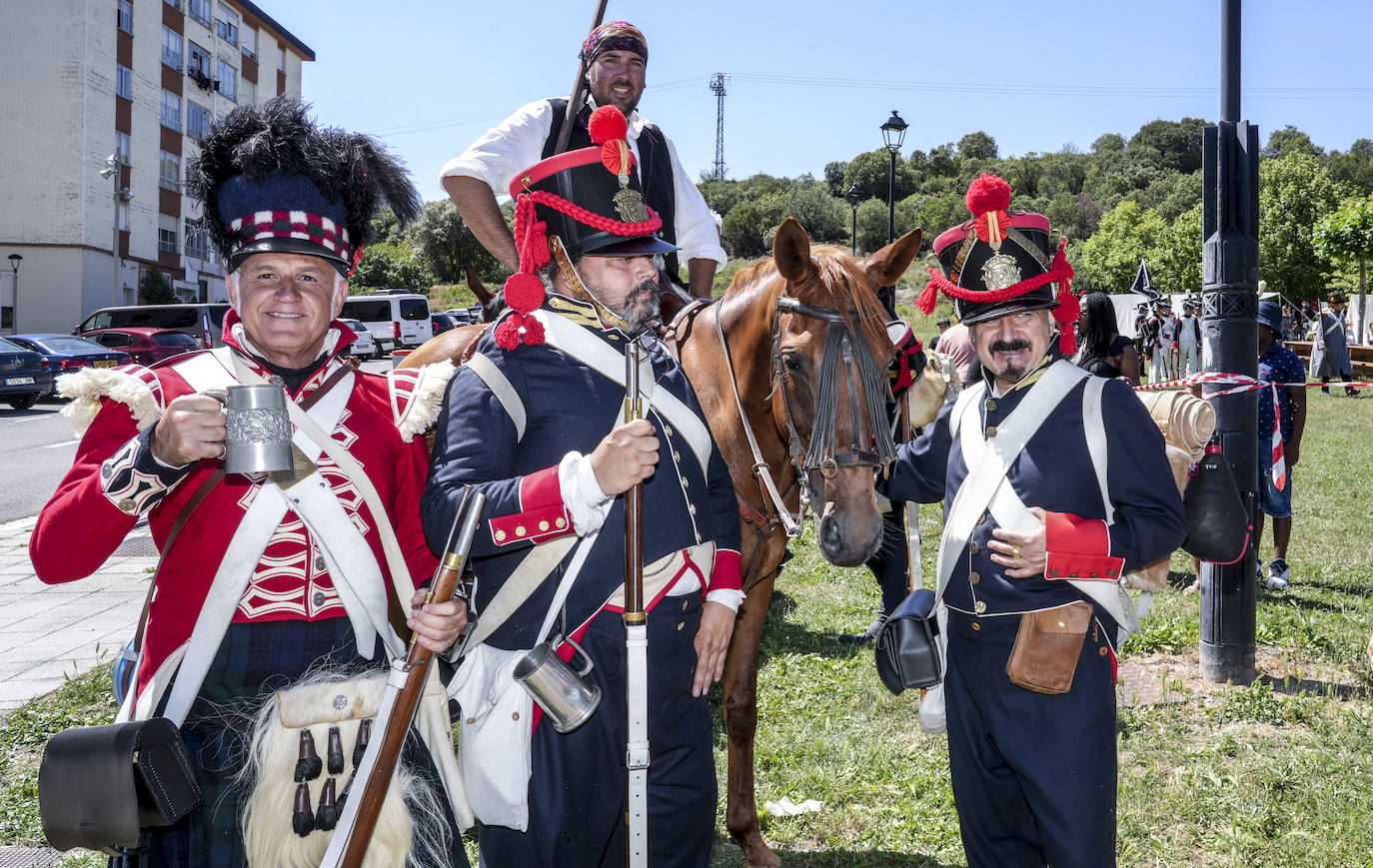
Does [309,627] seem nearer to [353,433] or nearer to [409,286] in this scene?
[353,433]

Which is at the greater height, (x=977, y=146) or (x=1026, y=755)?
(x=977, y=146)

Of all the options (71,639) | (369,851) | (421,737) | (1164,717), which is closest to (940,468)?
(421,737)

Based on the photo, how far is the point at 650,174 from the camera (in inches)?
158

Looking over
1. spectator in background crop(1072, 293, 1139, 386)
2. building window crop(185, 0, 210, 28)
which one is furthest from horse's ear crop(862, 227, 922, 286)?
building window crop(185, 0, 210, 28)

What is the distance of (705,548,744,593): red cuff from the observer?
2.71m

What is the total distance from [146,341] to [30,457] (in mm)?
10488

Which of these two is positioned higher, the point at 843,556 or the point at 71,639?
the point at 843,556

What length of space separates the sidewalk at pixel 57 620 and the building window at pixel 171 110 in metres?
39.8

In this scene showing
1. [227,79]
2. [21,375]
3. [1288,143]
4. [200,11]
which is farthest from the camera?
[1288,143]

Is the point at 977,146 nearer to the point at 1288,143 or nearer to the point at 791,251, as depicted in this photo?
the point at 1288,143

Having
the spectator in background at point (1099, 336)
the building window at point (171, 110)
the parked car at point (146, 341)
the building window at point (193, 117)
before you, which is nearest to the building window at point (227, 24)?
the building window at point (193, 117)

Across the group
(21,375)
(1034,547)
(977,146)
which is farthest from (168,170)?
(977,146)

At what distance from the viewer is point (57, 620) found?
22.2 feet

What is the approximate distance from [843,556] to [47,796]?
2002 millimetres
